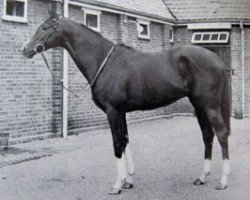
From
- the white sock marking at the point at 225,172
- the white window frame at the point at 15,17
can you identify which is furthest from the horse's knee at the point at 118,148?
the white window frame at the point at 15,17

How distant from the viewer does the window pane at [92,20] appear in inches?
568

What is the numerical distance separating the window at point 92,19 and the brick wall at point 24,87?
6.71ft

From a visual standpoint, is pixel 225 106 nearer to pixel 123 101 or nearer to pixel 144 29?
pixel 123 101

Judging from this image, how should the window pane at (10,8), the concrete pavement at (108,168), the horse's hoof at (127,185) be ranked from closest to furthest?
the concrete pavement at (108,168) → the horse's hoof at (127,185) → the window pane at (10,8)

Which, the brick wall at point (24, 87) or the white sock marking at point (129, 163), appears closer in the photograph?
the white sock marking at point (129, 163)

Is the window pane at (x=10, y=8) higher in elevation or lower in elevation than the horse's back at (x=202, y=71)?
higher

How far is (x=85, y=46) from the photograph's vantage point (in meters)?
7.17

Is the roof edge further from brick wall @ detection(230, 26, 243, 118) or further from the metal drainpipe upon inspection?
brick wall @ detection(230, 26, 243, 118)

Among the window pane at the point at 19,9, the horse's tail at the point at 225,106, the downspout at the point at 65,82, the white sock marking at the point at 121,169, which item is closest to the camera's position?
the white sock marking at the point at 121,169

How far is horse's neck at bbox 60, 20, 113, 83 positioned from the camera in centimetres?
713

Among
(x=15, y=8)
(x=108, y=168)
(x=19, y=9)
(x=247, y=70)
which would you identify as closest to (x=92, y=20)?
(x=19, y=9)

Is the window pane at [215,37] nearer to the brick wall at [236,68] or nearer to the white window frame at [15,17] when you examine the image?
the brick wall at [236,68]

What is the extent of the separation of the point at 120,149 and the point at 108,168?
1.72m

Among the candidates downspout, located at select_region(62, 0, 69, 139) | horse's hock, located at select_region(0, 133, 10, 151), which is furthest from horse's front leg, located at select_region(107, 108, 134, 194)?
downspout, located at select_region(62, 0, 69, 139)
